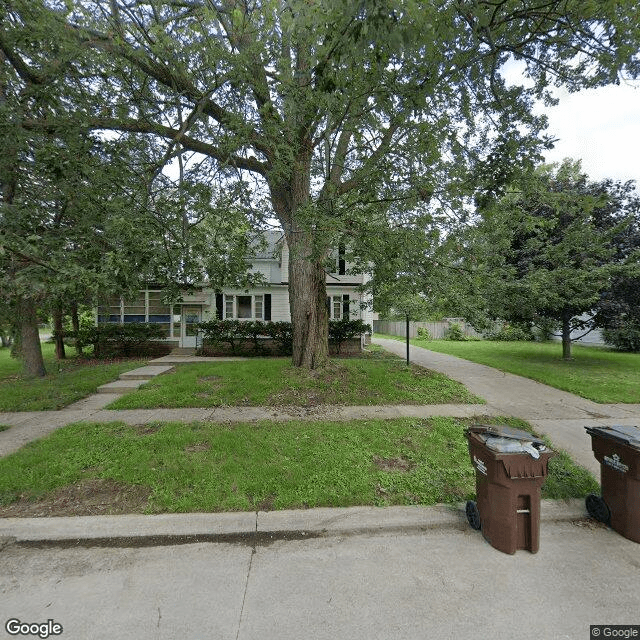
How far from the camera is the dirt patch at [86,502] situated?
10.2ft

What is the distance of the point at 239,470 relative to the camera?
3.76 meters

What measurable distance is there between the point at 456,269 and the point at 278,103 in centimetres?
478

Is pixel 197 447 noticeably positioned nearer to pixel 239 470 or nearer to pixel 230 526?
pixel 239 470

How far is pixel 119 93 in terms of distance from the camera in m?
6.15

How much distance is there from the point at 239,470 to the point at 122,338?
13155mm

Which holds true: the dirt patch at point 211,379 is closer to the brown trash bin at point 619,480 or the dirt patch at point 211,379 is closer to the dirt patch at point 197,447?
the dirt patch at point 197,447

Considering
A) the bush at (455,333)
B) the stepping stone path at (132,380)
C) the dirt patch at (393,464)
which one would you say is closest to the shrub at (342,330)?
the stepping stone path at (132,380)

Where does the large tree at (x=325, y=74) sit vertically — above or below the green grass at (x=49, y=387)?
above

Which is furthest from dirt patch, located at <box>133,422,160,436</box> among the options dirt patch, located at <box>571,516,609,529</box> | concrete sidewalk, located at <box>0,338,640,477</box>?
dirt patch, located at <box>571,516,609,529</box>

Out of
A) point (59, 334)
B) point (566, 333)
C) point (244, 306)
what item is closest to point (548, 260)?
point (566, 333)

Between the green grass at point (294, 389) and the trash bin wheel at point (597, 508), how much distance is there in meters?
3.50

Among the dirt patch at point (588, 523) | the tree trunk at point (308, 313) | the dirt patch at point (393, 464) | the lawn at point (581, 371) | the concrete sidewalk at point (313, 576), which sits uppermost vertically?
the tree trunk at point (308, 313)

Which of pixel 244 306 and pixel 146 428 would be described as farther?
pixel 244 306

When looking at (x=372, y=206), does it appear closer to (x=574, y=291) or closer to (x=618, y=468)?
(x=618, y=468)
